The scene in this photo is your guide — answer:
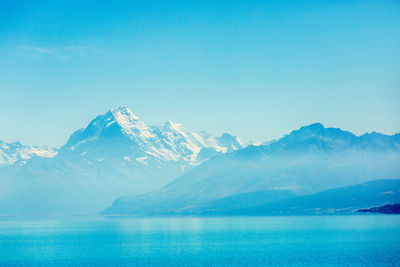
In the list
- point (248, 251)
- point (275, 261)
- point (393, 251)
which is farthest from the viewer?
point (248, 251)

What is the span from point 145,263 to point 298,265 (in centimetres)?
4272

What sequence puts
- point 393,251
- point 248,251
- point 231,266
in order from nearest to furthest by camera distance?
point 231,266 < point 393,251 < point 248,251

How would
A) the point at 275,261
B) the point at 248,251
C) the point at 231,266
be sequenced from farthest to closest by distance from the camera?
the point at 248,251 < the point at 275,261 < the point at 231,266

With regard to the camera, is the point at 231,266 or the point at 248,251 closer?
the point at 231,266

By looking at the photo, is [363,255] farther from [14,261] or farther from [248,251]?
[14,261]

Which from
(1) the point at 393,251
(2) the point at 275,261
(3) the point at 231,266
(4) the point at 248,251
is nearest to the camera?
(3) the point at 231,266

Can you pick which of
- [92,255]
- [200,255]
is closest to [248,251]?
[200,255]

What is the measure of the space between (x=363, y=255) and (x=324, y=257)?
1193cm

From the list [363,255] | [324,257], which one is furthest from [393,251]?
[324,257]

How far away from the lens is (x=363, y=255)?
581 ft

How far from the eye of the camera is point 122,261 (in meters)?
172

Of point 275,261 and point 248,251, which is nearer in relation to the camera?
point 275,261

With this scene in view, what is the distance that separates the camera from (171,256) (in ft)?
602

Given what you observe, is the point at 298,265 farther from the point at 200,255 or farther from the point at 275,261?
the point at 200,255
